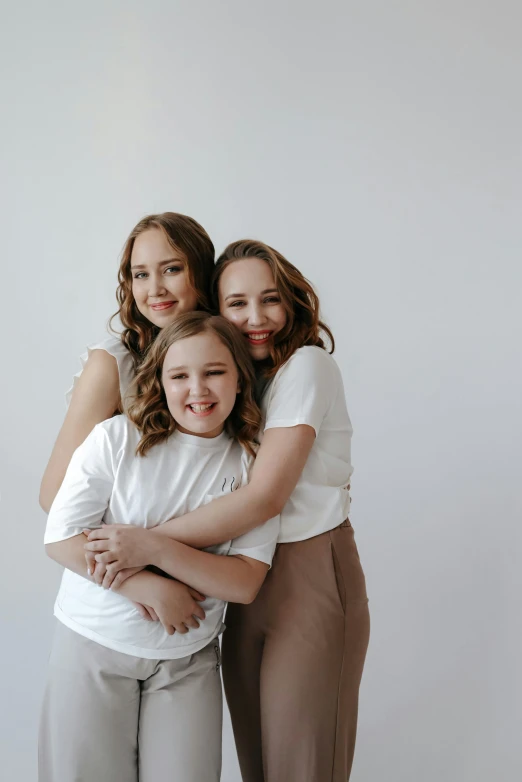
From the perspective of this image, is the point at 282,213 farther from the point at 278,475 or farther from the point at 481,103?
the point at 278,475

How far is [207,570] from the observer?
1607mm

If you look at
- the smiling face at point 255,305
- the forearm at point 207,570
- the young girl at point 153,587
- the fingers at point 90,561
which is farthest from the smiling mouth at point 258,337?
the fingers at point 90,561

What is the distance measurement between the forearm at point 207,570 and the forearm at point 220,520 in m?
0.03

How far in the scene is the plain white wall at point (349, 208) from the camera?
2.90m

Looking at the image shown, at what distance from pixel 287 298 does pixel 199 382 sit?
0.34 meters

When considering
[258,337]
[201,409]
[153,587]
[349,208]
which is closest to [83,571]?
[153,587]

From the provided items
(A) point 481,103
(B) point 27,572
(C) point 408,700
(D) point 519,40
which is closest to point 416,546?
(C) point 408,700

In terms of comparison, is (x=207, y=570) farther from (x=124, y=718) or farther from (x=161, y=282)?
(x=161, y=282)

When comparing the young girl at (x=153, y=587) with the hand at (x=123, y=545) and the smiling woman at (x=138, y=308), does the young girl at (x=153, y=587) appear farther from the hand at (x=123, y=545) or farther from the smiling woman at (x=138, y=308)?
the smiling woman at (x=138, y=308)

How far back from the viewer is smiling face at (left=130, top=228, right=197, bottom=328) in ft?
6.31

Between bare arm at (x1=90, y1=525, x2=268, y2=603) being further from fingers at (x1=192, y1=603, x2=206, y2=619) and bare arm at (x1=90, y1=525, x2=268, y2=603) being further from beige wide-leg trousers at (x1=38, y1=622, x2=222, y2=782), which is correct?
beige wide-leg trousers at (x1=38, y1=622, x2=222, y2=782)

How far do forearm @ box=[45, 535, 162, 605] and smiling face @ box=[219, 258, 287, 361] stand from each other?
1.88 ft

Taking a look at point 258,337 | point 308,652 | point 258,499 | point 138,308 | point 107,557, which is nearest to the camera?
point 107,557

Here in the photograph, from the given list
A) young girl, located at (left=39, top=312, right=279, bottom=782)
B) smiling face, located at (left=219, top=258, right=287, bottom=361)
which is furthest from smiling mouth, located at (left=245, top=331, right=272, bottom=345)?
young girl, located at (left=39, top=312, right=279, bottom=782)
